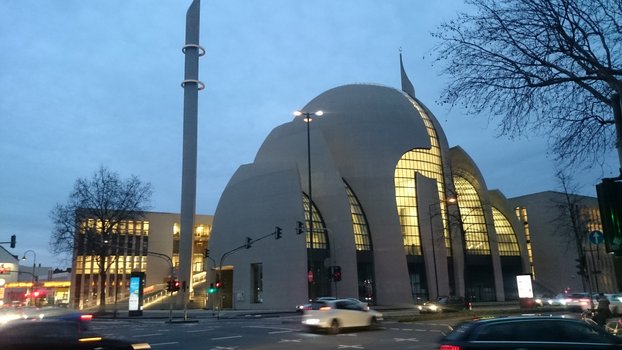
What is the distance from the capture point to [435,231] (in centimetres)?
6128

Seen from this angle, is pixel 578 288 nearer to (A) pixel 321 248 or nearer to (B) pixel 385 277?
(B) pixel 385 277

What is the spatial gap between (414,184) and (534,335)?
5637cm

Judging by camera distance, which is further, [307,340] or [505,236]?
[505,236]

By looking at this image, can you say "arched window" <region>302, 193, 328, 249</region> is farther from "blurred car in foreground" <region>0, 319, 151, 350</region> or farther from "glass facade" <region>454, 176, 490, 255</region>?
"blurred car in foreground" <region>0, 319, 151, 350</region>

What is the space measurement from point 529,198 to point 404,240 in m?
29.0

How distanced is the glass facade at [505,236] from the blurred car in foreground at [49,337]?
2623 inches

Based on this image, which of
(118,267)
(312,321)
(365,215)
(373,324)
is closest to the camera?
(312,321)

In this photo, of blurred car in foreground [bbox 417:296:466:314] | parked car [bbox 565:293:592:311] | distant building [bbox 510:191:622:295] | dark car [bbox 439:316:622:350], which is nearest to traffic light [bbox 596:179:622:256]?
dark car [bbox 439:316:622:350]

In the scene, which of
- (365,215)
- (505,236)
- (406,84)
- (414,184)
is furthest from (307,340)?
(406,84)

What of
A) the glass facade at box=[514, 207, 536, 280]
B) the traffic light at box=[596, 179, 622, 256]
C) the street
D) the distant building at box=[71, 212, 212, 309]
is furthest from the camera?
the distant building at box=[71, 212, 212, 309]

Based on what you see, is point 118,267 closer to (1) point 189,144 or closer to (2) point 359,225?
(1) point 189,144

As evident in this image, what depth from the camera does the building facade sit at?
53.9m

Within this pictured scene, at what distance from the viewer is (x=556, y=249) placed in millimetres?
72188

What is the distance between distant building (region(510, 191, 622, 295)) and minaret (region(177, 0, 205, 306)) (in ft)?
162
